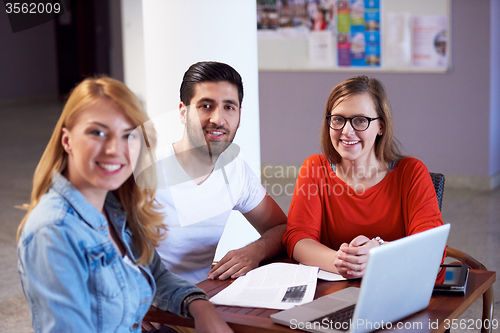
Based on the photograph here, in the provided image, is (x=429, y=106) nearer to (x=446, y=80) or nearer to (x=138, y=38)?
(x=446, y=80)

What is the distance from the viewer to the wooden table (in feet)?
5.29

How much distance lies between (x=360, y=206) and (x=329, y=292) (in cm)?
53

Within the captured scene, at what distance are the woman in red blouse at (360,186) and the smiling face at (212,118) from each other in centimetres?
34

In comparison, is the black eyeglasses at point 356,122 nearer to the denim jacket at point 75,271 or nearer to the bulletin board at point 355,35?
the denim jacket at point 75,271

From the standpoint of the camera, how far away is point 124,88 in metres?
1.54

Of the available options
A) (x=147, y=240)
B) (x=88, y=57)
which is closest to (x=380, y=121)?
(x=147, y=240)

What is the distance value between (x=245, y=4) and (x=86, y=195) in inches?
81.3

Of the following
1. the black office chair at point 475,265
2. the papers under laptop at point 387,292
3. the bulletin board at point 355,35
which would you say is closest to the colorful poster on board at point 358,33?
the bulletin board at point 355,35

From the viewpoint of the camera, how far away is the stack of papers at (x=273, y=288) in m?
1.77

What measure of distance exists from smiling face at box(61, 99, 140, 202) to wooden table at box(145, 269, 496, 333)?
1.56 feet

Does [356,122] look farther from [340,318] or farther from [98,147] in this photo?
[98,147]

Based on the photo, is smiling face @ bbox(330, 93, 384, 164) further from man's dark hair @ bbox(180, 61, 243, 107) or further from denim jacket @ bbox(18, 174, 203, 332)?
denim jacket @ bbox(18, 174, 203, 332)

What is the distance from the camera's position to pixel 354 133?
7.48 feet

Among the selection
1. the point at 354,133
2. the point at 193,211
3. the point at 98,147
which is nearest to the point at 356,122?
the point at 354,133
